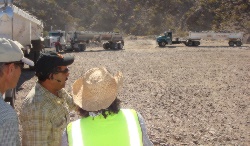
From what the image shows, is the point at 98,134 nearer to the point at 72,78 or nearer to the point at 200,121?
the point at 200,121

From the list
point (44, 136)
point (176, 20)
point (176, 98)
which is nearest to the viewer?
point (44, 136)

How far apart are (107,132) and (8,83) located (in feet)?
2.29

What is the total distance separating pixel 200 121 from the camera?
788cm

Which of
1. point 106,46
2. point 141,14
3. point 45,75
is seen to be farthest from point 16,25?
point 141,14

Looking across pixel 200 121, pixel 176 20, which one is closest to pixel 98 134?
pixel 200 121

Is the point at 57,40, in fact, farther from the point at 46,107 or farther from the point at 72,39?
the point at 46,107

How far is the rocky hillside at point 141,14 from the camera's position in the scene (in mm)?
65750

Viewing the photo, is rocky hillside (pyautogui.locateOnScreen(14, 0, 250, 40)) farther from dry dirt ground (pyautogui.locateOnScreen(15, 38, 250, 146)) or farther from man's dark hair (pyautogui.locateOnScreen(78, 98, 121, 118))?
man's dark hair (pyautogui.locateOnScreen(78, 98, 121, 118))

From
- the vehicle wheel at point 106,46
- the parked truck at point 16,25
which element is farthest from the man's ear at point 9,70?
the vehicle wheel at point 106,46

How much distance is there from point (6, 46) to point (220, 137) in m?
5.24

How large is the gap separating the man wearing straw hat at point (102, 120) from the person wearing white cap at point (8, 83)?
324 millimetres

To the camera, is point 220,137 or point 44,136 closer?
point 44,136

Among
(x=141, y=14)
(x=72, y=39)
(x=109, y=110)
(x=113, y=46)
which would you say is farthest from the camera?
(x=141, y=14)

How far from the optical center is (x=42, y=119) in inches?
116
